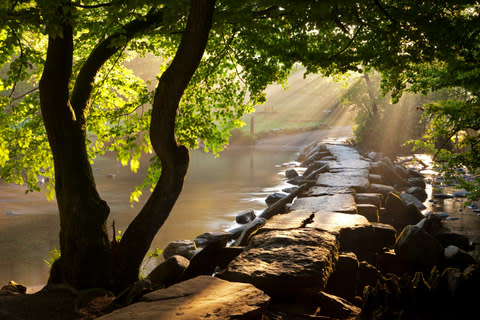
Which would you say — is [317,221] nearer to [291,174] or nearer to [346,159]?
[346,159]

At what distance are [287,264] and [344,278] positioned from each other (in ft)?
4.18

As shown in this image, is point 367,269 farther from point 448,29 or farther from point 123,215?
point 123,215

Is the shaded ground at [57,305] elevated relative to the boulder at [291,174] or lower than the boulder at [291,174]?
elevated

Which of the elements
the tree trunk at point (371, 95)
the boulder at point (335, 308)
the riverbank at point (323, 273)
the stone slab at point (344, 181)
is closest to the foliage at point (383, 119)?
the tree trunk at point (371, 95)

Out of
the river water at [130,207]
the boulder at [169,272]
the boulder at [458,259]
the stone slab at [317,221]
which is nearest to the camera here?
the boulder at [169,272]

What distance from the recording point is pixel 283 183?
A: 2169cm

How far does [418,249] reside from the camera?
693cm

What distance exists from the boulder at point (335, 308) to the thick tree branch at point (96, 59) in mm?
4333

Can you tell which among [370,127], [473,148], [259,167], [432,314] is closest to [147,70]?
[259,167]

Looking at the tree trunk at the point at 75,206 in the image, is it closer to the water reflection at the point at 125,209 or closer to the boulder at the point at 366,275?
the boulder at the point at 366,275

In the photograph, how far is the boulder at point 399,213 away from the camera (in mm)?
11023

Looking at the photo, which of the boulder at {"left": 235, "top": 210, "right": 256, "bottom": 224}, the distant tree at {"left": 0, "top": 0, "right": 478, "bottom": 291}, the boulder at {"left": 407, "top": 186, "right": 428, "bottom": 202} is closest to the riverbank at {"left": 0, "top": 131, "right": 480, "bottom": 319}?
the distant tree at {"left": 0, "top": 0, "right": 478, "bottom": 291}

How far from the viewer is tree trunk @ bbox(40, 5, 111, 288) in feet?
19.7

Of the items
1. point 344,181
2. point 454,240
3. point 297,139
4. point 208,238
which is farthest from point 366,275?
point 297,139
